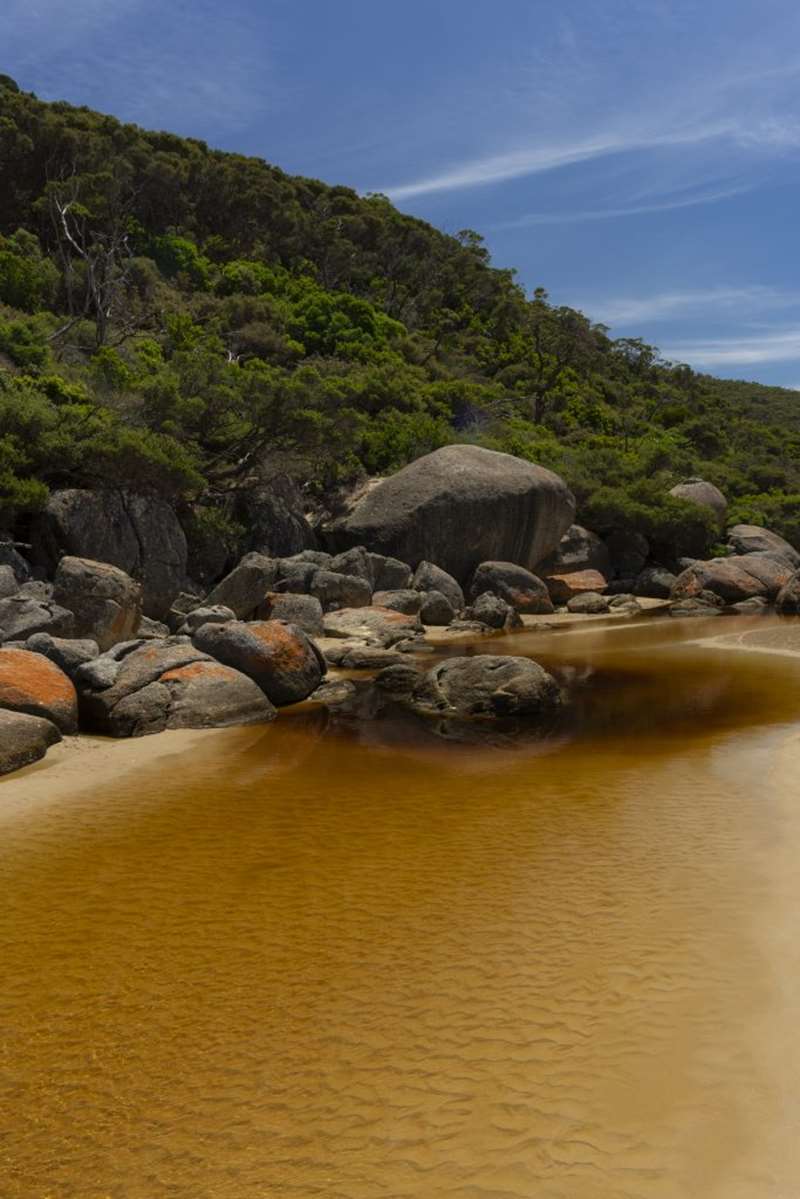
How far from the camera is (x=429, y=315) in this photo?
2756 inches

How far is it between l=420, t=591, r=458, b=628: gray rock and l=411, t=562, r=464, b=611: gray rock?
130cm

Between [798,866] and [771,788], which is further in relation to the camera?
[771,788]

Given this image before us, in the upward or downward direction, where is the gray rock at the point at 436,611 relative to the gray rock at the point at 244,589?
downward

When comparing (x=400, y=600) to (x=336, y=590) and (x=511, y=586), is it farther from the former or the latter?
(x=511, y=586)

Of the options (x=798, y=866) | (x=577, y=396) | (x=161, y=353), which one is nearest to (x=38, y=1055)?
(x=798, y=866)

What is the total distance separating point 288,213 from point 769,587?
167 feet

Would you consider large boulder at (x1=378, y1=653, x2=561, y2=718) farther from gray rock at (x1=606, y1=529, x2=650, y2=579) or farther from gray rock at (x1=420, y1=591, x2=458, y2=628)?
gray rock at (x1=606, y1=529, x2=650, y2=579)

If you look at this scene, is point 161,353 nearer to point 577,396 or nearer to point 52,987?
point 577,396

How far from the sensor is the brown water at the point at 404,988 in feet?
14.6

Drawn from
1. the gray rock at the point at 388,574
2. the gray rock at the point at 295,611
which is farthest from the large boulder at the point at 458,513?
the gray rock at the point at 295,611

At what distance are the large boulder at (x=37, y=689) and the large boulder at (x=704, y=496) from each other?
37240 millimetres

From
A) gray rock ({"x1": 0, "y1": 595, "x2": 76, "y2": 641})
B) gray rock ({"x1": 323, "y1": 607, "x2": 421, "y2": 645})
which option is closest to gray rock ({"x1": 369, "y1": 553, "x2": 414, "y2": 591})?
gray rock ({"x1": 323, "y1": 607, "x2": 421, "y2": 645})

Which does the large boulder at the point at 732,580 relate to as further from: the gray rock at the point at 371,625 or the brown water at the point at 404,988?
the brown water at the point at 404,988

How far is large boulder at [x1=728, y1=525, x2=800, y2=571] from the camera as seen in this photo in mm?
43969
